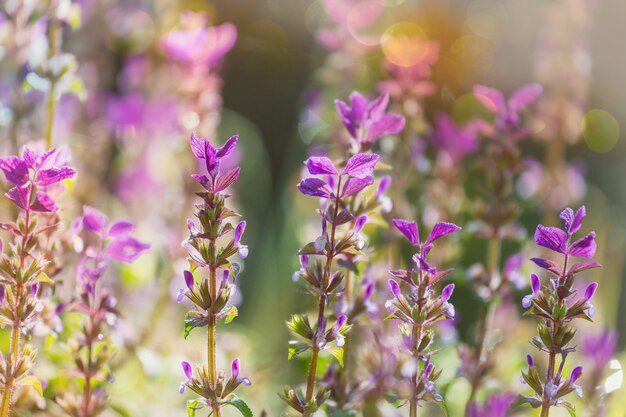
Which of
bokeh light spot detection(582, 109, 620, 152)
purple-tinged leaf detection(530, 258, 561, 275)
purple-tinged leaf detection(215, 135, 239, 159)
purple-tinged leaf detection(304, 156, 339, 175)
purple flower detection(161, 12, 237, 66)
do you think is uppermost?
bokeh light spot detection(582, 109, 620, 152)

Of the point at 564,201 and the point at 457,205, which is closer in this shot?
the point at 457,205

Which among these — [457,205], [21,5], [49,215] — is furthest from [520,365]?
[21,5]

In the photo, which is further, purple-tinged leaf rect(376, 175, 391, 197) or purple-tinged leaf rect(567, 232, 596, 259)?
purple-tinged leaf rect(376, 175, 391, 197)

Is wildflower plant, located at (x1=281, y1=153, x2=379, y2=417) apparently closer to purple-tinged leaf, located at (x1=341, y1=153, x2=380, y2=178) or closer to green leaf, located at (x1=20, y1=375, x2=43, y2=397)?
purple-tinged leaf, located at (x1=341, y1=153, x2=380, y2=178)

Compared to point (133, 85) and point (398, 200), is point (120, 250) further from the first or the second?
point (133, 85)

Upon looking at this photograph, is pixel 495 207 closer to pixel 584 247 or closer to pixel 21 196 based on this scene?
pixel 584 247

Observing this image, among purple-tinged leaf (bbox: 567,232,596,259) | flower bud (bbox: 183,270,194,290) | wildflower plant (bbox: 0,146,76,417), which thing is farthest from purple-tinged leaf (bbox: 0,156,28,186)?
purple-tinged leaf (bbox: 567,232,596,259)

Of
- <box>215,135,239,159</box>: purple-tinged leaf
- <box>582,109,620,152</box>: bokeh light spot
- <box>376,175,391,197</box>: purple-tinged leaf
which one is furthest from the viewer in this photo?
<box>582,109,620,152</box>: bokeh light spot
